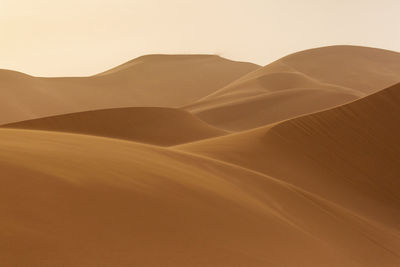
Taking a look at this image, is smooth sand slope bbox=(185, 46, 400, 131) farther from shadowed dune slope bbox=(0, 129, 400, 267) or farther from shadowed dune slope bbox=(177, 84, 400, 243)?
shadowed dune slope bbox=(0, 129, 400, 267)

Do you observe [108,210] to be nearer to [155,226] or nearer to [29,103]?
[155,226]

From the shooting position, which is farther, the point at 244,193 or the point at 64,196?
the point at 244,193

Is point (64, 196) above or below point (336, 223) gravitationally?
above

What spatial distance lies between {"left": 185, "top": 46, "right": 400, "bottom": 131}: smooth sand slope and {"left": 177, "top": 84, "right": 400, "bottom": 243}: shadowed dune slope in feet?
37.0

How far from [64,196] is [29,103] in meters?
26.6

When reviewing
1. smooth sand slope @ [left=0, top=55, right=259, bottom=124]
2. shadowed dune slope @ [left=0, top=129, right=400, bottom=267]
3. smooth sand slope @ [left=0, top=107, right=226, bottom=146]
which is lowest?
smooth sand slope @ [left=0, top=55, right=259, bottom=124]

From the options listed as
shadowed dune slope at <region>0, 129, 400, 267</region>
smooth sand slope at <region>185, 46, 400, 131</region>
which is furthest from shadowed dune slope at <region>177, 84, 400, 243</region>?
smooth sand slope at <region>185, 46, 400, 131</region>

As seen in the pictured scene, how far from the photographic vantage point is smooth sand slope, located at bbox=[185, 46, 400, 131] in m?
21.1

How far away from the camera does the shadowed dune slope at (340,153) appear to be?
664cm

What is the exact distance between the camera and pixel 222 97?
24.9 meters

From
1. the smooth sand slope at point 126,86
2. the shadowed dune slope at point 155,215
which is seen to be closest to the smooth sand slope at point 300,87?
the smooth sand slope at point 126,86

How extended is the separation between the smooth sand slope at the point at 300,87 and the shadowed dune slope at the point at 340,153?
37.0ft

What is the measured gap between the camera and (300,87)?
25453 mm

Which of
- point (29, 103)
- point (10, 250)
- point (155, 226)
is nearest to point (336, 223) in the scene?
point (155, 226)
